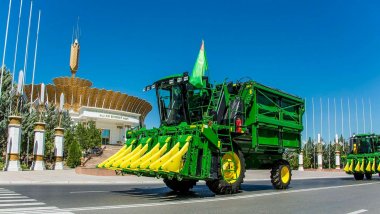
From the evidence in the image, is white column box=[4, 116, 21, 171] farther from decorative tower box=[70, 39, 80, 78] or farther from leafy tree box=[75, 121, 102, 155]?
decorative tower box=[70, 39, 80, 78]

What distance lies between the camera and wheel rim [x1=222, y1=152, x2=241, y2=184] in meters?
11.1

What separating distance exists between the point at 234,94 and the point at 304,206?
4.78 meters

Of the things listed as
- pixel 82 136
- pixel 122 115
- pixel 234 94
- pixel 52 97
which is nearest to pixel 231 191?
pixel 234 94

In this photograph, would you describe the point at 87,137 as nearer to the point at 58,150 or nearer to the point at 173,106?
the point at 58,150

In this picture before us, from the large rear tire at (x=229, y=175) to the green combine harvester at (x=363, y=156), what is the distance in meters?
15.8

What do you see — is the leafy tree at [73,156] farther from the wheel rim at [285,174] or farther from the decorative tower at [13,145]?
the wheel rim at [285,174]

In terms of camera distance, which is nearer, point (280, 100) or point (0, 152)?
point (280, 100)

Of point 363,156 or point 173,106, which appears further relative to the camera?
point 363,156

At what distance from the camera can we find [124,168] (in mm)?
10234

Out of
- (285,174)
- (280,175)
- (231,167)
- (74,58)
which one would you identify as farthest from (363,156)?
(74,58)

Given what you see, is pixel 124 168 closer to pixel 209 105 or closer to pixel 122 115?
pixel 209 105

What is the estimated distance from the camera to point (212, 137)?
1046 centimetres

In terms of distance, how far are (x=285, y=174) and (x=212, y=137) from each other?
5081 millimetres

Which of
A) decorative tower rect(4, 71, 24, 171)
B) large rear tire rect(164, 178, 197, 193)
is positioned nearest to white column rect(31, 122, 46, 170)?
decorative tower rect(4, 71, 24, 171)
